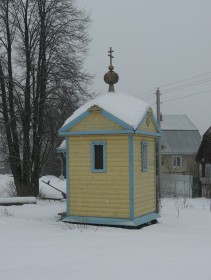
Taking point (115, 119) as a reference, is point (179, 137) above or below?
above

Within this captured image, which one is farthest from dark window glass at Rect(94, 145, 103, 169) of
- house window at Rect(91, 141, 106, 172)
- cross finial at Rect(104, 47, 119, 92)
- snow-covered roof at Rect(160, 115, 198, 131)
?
snow-covered roof at Rect(160, 115, 198, 131)

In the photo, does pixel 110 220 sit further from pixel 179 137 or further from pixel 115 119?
pixel 179 137

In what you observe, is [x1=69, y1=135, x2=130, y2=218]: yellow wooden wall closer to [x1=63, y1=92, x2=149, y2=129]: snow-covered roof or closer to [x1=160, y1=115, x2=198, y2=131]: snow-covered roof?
[x1=63, y1=92, x2=149, y2=129]: snow-covered roof

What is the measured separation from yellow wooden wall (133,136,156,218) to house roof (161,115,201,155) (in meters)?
34.5

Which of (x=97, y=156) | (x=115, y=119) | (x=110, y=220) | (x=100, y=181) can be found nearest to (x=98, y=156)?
(x=97, y=156)

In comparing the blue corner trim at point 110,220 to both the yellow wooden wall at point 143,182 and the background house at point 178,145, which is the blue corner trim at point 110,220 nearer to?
the yellow wooden wall at point 143,182

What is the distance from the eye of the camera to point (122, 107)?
11203 mm

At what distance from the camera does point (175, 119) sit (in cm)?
5088

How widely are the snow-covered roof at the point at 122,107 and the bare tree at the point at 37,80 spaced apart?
25.4ft

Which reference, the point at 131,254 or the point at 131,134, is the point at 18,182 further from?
the point at 131,254

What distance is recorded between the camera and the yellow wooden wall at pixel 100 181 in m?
10.8

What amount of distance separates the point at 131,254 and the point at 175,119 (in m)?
44.4

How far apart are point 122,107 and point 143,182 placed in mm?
2026

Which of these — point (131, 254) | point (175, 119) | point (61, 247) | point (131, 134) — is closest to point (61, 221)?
point (131, 134)
